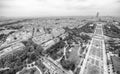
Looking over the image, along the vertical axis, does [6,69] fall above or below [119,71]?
above

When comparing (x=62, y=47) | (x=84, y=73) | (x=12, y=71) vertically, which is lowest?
(x=84, y=73)

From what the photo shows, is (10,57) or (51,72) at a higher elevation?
(10,57)

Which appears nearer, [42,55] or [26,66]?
[26,66]

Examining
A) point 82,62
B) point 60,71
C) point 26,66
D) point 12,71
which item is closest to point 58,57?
point 60,71

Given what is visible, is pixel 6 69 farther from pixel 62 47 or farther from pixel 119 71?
pixel 119 71

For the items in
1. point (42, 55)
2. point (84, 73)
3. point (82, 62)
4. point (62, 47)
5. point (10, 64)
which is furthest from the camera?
point (62, 47)

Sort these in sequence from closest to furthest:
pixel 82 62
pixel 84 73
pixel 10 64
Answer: pixel 84 73 < pixel 10 64 < pixel 82 62

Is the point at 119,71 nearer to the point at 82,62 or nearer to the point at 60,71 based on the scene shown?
the point at 82,62

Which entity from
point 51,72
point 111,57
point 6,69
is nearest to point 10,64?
point 6,69

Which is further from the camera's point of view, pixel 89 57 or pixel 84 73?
pixel 89 57
